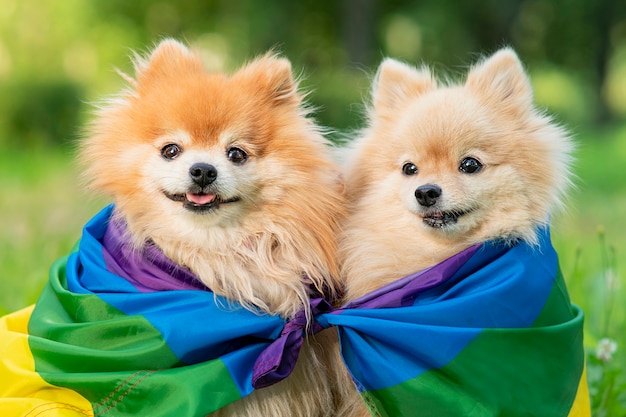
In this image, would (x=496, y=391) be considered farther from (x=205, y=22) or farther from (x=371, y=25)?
(x=205, y=22)

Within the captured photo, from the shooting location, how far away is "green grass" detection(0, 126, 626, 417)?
3.98 meters

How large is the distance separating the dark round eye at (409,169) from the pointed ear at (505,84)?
17.9 inches

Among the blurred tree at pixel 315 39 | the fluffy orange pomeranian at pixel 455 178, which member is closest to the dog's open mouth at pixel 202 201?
the fluffy orange pomeranian at pixel 455 178

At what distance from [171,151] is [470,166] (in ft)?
4.07

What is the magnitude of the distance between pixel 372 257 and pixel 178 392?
960 mm

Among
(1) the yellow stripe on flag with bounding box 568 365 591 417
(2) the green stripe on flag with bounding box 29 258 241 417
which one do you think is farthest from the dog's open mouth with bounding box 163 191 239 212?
(1) the yellow stripe on flag with bounding box 568 365 591 417

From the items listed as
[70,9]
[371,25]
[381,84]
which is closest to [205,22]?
[70,9]

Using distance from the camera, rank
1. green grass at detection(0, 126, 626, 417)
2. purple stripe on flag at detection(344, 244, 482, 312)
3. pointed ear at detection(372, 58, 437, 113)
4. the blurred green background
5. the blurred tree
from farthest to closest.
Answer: the blurred tree → the blurred green background → green grass at detection(0, 126, 626, 417) → pointed ear at detection(372, 58, 437, 113) → purple stripe on flag at detection(344, 244, 482, 312)

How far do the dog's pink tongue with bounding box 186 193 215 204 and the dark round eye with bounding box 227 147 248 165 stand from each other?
0.19 m

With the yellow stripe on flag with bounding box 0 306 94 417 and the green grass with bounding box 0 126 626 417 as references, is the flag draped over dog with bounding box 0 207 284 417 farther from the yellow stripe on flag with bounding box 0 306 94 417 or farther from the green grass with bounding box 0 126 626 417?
the green grass with bounding box 0 126 626 417

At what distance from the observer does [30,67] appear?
15.4 m

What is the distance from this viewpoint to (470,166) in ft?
9.85

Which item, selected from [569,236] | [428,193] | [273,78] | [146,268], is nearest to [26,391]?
[146,268]

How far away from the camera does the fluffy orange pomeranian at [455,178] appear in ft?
9.66
